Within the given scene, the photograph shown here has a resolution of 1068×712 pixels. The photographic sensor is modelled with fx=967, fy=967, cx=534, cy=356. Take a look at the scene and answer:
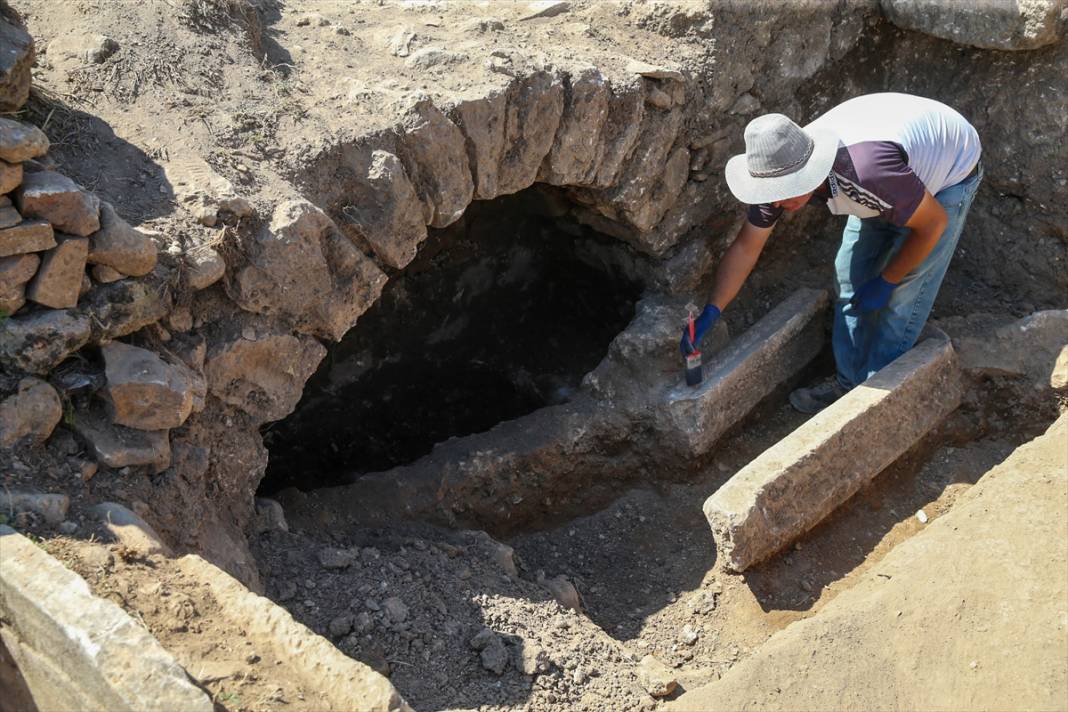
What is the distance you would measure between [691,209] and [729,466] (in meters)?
1.14

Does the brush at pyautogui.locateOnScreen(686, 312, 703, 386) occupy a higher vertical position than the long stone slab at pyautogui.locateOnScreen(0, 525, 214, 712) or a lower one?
lower

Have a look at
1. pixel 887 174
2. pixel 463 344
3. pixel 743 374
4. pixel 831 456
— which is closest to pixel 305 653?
pixel 831 456

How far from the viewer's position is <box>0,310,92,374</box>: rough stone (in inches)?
103

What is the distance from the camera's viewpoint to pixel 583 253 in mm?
4801

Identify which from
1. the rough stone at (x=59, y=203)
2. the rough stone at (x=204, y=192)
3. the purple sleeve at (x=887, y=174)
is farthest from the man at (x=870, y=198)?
the rough stone at (x=59, y=203)

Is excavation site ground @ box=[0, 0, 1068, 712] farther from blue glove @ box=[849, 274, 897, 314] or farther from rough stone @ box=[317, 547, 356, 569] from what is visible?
blue glove @ box=[849, 274, 897, 314]

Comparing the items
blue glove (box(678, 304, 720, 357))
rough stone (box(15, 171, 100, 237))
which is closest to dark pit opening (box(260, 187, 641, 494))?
blue glove (box(678, 304, 720, 357))

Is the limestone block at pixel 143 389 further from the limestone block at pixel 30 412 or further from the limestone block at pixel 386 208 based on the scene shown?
the limestone block at pixel 386 208

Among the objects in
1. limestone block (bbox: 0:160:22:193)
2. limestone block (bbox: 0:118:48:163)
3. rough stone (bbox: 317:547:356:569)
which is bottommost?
rough stone (bbox: 317:547:356:569)

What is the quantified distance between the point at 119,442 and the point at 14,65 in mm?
1131

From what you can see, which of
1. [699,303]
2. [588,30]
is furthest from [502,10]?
[699,303]

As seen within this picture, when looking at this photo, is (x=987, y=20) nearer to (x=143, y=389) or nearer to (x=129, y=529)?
(x=143, y=389)

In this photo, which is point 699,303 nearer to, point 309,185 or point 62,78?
point 309,185

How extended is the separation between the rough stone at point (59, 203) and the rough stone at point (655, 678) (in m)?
2.10
